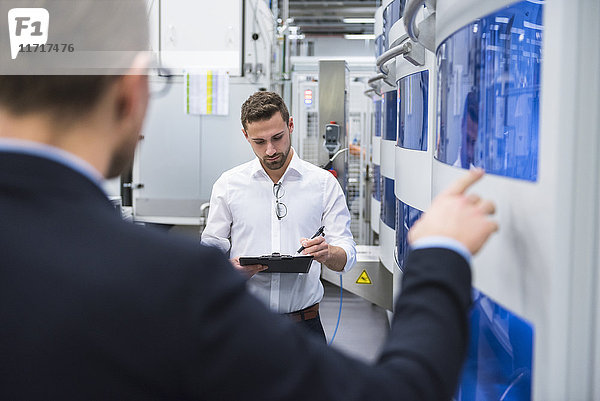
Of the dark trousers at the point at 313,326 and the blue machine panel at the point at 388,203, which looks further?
the blue machine panel at the point at 388,203

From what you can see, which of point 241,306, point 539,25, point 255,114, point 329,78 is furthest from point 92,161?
point 329,78

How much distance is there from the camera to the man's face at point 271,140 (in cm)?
254

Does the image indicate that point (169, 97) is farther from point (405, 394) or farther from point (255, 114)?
point (405, 394)

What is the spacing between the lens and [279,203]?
259 centimetres

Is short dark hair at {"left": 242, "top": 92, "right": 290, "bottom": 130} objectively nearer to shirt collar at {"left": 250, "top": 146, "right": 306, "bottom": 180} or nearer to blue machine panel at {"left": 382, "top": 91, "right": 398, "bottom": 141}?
shirt collar at {"left": 250, "top": 146, "right": 306, "bottom": 180}

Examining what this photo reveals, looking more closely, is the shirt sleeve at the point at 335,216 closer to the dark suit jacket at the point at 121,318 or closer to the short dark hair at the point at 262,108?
the short dark hair at the point at 262,108

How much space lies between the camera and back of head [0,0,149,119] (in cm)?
73

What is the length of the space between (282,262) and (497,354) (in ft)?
3.57

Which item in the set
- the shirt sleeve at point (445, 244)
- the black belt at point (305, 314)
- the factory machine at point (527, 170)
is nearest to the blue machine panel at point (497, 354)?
the factory machine at point (527, 170)

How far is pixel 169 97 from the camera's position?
5.19 m

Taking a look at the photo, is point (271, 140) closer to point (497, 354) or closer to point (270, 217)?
point (270, 217)

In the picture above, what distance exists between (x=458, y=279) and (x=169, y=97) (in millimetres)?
4728

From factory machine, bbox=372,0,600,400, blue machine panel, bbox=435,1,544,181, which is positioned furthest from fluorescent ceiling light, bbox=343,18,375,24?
blue machine panel, bbox=435,1,544,181

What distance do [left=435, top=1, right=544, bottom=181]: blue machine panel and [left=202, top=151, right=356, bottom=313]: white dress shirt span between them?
4.20ft
